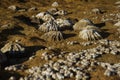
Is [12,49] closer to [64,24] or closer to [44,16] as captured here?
[64,24]

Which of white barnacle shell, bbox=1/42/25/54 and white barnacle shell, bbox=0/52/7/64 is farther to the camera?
white barnacle shell, bbox=1/42/25/54

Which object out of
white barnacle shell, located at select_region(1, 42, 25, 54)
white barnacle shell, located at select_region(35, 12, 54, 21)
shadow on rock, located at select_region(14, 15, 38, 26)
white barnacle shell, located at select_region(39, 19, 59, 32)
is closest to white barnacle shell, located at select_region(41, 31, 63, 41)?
white barnacle shell, located at select_region(39, 19, 59, 32)

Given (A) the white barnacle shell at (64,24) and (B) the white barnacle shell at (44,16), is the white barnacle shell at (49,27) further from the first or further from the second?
(B) the white barnacle shell at (44,16)

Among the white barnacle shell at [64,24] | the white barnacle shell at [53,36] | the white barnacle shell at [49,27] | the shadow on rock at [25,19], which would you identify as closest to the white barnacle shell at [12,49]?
the white barnacle shell at [53,36]

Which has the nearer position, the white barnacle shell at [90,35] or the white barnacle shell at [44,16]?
the white barnacle shell at [90,35]

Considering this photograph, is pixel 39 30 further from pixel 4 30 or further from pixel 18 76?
pixel 18 76

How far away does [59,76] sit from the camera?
9.49m

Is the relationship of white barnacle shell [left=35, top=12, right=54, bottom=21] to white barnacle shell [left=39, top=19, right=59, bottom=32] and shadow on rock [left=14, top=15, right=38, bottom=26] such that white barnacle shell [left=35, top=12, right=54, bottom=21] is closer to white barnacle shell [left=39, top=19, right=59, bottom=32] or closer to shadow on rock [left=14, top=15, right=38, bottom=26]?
shadow on rock [left=14, top=15, right=38, bottom=26]

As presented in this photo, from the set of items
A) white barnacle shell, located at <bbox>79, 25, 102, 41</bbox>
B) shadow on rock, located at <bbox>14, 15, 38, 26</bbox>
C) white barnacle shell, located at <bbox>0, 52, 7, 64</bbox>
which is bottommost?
white barnacle shell, located at <bbox>79, 25, 102, 41</bbox>

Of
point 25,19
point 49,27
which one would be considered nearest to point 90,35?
point 49,27

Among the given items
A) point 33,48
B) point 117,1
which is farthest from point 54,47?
point 117,1

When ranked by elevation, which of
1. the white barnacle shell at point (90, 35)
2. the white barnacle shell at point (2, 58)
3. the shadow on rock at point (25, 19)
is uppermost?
the shadow on rock at point (25, 19)

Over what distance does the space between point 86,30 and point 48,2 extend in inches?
435

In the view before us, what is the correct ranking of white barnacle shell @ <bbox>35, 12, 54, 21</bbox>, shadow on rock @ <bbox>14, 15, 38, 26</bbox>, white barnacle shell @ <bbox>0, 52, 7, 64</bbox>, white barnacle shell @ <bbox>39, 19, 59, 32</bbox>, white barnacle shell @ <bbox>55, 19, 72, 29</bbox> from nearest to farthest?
white barnacle shell @ <bbox>0, 52, 7, 64</bbox> < white barnacle shell @ <bbox>39, 19, 59, 32</bbox> < white barnacle shell @ <bbox>55, 19, 72, 29</bbox> < shadow on rock @ <bbox>14, 15, 38, 26</bbox> < white barnacle shell @ <bbox>35, 12, 54, 21</bbox>
